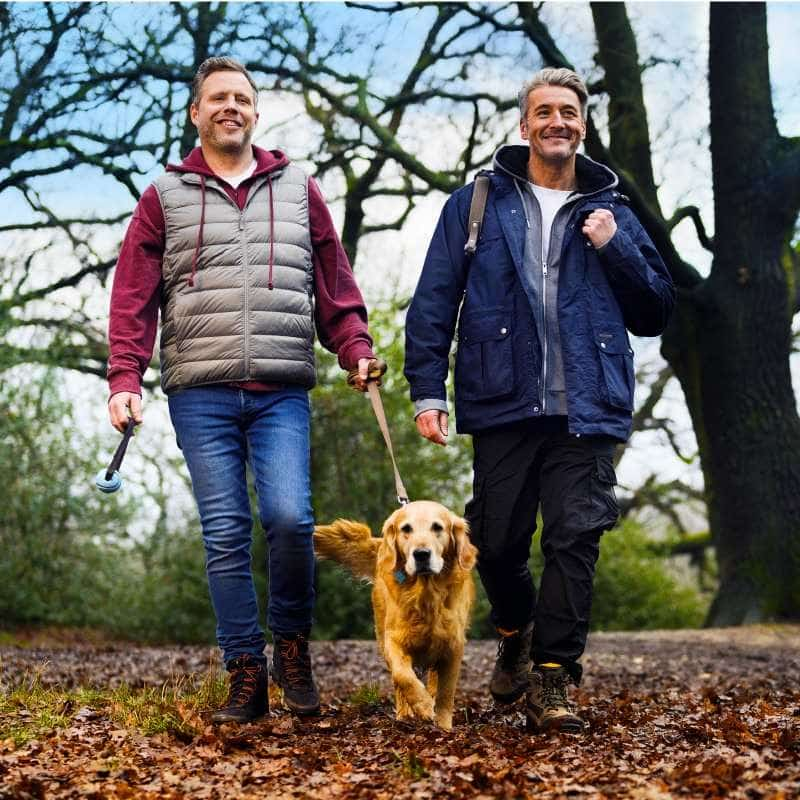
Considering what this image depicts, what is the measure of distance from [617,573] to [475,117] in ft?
21.9

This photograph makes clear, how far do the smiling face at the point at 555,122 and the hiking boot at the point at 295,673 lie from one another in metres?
2.38

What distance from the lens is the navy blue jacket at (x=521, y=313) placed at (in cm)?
498

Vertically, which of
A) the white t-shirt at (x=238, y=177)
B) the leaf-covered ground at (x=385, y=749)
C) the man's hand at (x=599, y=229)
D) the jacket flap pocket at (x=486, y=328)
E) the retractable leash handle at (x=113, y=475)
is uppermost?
the white t-shirt at (x=238, y=177)

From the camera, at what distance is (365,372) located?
17.2 ft

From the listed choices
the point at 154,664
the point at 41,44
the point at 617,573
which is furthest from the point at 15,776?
the point at 617,573

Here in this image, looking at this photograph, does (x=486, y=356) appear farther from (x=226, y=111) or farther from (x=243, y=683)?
(x=243, y=683)

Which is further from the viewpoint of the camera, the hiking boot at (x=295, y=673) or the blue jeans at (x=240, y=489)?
the hiking boot at (x=295, y=673)

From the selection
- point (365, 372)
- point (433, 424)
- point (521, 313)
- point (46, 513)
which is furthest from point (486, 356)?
point (46, 513)

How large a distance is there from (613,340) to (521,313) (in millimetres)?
405

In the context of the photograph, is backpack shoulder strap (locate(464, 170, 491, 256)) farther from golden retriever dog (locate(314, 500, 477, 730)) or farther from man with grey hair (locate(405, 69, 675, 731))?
golden retriever dog (locate(314, 500, 477, 730))

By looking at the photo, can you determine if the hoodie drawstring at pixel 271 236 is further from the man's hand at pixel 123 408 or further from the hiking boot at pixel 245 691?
A: the hiking boot at pixel 245 691

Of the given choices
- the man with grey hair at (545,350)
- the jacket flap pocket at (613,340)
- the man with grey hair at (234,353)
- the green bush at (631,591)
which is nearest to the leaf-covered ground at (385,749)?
the man with grey hair at (234,353)

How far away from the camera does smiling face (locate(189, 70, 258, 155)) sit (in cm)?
514

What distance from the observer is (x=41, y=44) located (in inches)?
508
